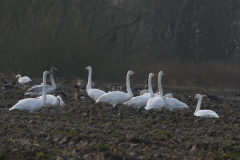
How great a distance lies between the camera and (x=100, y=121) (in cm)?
870

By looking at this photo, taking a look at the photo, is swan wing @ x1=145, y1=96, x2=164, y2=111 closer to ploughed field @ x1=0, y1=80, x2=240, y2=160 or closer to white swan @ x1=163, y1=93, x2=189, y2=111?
ploughed field @ x1=0, y1=80, x2=240, y2=160

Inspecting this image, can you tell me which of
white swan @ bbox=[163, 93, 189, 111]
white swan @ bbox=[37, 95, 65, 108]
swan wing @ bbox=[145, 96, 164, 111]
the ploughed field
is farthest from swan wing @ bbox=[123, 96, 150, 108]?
white swan @ bbox=[37, 95, 65, 108]

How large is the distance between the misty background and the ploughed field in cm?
1804

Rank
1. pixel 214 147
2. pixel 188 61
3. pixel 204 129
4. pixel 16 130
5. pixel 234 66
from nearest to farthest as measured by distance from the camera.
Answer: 1. pixel 214 147
2. pixel 16 130
3. pixel 204 129
4. pixel 234 66
5. pixel 188 61

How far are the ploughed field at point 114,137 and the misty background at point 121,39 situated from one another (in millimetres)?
18043

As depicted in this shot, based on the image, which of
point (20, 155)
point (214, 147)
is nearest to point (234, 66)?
point (214, 147)

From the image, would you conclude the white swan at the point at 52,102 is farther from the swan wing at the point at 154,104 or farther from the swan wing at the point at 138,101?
the swan wing at the point at 154,104

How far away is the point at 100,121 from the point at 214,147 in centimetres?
328

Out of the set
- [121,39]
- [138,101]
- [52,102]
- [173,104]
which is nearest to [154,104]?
[138,101]

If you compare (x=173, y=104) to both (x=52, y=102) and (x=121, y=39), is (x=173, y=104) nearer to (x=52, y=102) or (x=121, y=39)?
(x=52, y=102)

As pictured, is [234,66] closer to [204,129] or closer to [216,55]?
[216,55]

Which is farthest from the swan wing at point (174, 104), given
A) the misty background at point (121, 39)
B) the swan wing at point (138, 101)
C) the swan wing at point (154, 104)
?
the misty background at point (121, 39)

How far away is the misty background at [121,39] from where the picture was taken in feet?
90.6

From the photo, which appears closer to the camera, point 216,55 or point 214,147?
point 214,147
